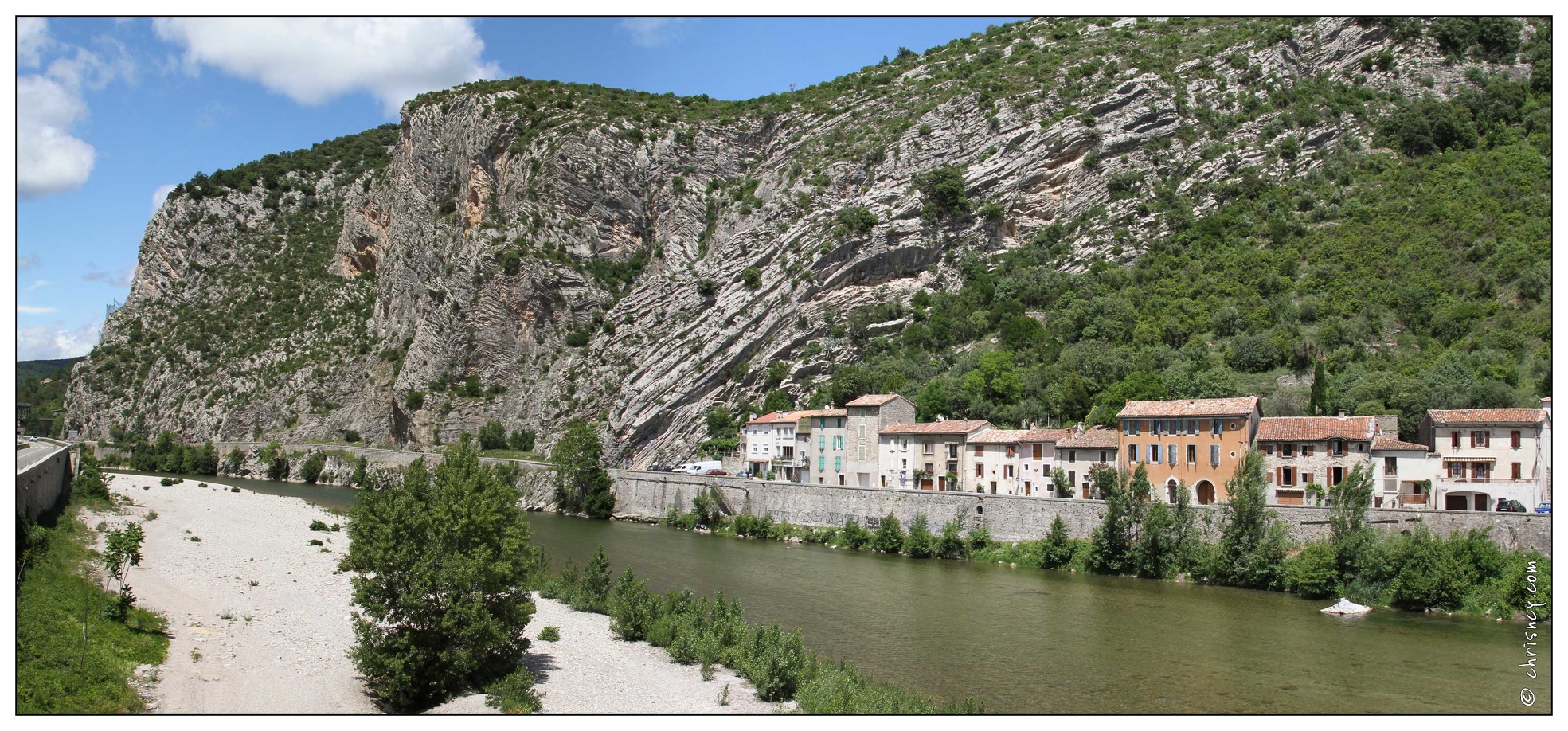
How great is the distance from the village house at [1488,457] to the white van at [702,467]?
41.2m

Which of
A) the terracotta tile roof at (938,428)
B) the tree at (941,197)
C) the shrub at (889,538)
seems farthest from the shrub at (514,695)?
the tree at (941,197)

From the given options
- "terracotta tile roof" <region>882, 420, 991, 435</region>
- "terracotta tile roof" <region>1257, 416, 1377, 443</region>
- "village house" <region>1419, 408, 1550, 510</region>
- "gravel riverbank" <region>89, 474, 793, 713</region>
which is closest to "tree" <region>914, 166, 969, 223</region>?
"terracotta tile roof" <region>882, 420, 991, 435</region>

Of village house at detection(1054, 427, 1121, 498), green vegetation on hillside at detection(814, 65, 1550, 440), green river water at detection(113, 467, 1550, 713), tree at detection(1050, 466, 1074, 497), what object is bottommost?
green river water at detection(113, 467, 1550, 713)

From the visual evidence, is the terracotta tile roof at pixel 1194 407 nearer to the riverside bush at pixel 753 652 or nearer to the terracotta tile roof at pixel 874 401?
the terracotta tile roof at pixel 874 401

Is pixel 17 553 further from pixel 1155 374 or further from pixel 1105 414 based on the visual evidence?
pixel 1155 374

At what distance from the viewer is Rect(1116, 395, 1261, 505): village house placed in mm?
A: 41062

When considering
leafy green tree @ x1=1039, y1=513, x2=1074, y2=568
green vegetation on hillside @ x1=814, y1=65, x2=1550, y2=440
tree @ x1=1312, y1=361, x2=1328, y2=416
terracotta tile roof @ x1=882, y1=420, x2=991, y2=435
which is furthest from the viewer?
terracotta tile roof @ x1=882, y1=420, x2=991, y2=435

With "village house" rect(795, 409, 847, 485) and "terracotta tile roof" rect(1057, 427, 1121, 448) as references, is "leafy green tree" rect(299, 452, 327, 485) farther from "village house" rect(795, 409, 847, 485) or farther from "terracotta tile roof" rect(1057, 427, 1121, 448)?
"terracotta tile roof" rect(1057, 427, 1121, 448)

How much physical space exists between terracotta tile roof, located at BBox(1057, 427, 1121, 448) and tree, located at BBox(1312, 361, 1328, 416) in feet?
33.1

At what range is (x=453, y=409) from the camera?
84375 millimetres

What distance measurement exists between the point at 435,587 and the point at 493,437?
63.8 meters

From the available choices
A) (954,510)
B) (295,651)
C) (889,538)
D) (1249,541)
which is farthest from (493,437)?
(1249,541)

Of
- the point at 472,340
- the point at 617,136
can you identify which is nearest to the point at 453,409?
the point at 472,340

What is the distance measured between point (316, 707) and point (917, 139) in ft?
251
